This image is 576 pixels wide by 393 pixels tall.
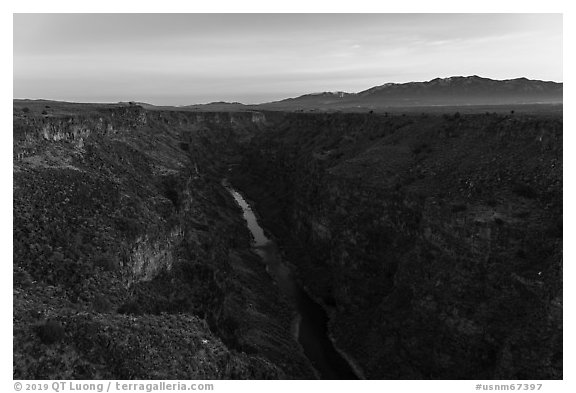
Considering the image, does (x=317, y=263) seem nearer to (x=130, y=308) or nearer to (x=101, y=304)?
(x=130, y=308)

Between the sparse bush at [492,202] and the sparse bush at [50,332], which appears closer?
the sparse bush at [50,332]

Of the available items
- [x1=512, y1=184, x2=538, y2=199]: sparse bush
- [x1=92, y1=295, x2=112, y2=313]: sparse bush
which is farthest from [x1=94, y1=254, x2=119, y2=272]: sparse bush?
[x1=512, y1=184, x2=538, y2=199]: sparse bush

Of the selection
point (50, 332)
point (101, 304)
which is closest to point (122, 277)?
point (101, 304)

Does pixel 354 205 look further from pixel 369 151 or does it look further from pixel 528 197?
pixel 528 197

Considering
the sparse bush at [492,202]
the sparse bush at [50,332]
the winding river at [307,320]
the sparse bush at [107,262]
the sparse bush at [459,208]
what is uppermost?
the sparse bush at [492,202]

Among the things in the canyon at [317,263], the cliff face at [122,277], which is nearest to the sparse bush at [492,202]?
the canyon at [317,263]

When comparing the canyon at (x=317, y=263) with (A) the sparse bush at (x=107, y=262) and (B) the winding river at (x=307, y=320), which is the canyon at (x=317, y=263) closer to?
(A) the sparse bush at (x=107, y=262)

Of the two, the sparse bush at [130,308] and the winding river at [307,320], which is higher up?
the sparse bush at [130,308]
